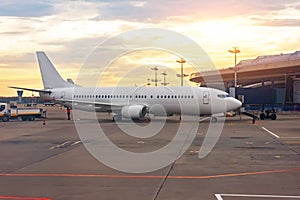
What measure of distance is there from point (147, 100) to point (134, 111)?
335 cm

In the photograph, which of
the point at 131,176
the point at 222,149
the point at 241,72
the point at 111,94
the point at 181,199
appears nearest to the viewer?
the point at 181,199

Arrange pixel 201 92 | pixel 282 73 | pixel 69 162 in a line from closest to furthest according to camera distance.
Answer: pixel 69 162 < pixel 201 92 < pixel 282 73

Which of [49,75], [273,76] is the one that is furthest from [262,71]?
[49,75]

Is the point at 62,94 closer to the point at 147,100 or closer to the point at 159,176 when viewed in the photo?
the point at 147,100

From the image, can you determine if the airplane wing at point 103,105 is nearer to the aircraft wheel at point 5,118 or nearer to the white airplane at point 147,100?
the white airplane at point 147,100

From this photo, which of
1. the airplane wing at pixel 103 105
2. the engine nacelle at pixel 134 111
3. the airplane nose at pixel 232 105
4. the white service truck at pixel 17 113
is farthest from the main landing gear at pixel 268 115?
the white service truck at pixel 17 113

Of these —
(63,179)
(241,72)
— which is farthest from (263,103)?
(241,72)

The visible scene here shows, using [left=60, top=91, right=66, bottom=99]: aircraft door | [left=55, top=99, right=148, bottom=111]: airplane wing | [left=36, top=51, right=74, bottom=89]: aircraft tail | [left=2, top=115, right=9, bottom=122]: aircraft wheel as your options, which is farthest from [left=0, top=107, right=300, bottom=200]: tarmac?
[left=36, top=51, right=74, bottom=89]: aircraft tail

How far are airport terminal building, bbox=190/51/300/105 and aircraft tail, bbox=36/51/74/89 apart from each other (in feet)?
70.1

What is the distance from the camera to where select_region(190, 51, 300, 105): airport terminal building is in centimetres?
5488

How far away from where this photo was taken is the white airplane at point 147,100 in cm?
4484

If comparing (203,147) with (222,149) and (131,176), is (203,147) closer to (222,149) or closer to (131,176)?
(222,149)

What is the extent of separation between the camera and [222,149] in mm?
22562

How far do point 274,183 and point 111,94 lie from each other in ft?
126
